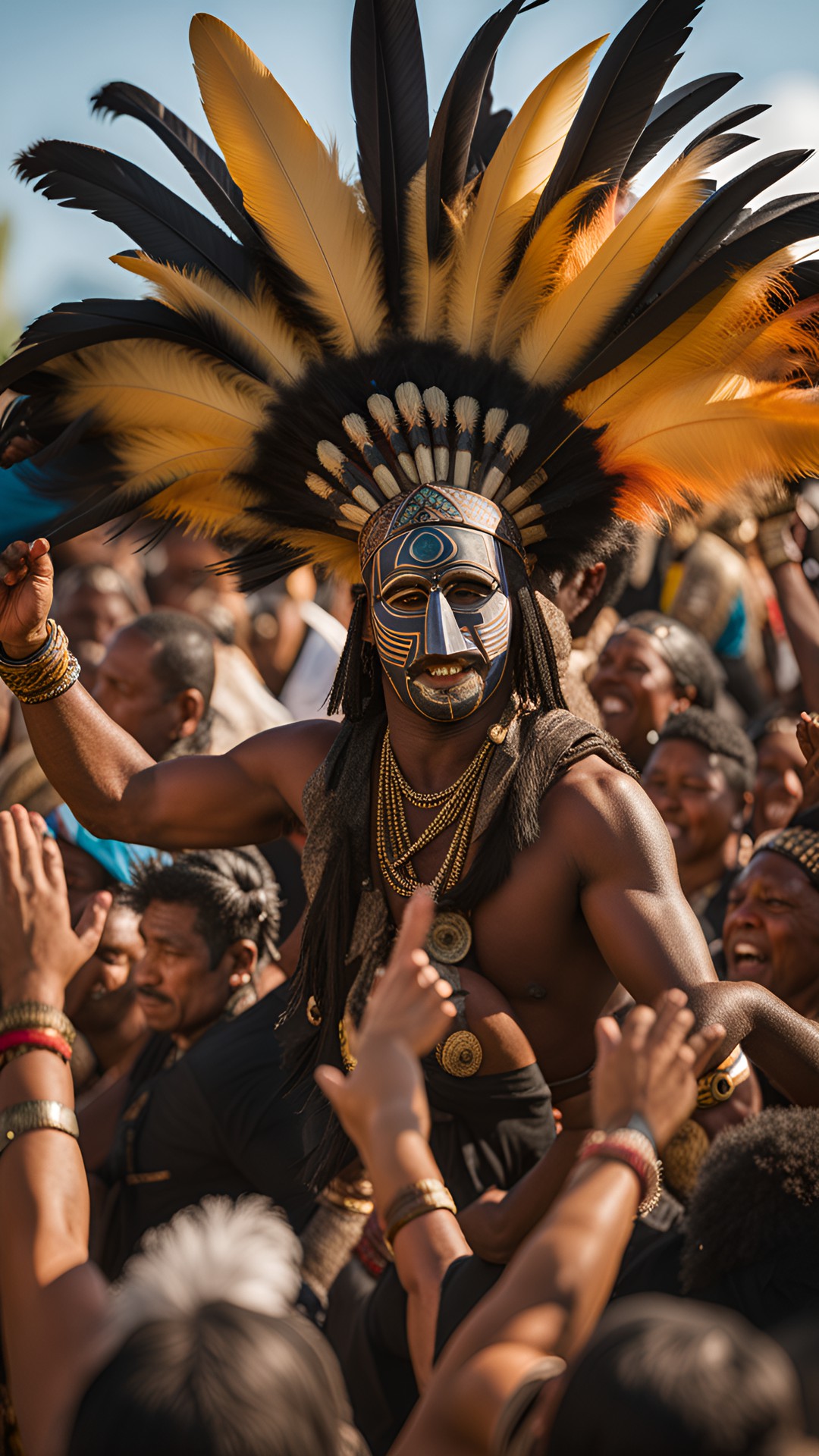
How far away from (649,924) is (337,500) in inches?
57.2

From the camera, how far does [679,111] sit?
3.83 meters

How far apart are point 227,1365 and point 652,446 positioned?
2.59 m

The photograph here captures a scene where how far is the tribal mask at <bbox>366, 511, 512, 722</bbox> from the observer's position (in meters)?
3.62

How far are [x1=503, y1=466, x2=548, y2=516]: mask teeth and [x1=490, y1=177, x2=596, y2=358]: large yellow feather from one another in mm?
326

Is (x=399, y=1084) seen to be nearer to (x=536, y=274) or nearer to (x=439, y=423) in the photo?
(x=439, y=423)

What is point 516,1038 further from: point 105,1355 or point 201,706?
point 201,706

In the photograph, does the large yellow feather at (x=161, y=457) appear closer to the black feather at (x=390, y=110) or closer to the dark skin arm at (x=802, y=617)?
the black feather at (x=390, y=110)

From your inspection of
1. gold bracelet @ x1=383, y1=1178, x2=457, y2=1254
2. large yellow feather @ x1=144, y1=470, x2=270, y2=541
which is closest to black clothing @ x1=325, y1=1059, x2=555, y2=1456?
gold bracelet @ x1=383, y1=1178, x2=457, y2=1254

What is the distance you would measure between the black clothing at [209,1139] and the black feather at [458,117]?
2516 mm

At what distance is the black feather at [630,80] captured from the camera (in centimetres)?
371

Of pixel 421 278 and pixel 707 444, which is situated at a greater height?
pixel 421 278

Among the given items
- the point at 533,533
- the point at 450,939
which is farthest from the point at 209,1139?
the point at 533,533

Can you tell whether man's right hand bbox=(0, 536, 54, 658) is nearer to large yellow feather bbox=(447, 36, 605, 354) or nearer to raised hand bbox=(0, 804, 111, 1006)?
raised hand bbox=(0, 804, 111, 1006)

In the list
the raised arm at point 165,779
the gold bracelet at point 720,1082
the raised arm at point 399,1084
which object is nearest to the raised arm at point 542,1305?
the raised arm at point 399,1084
